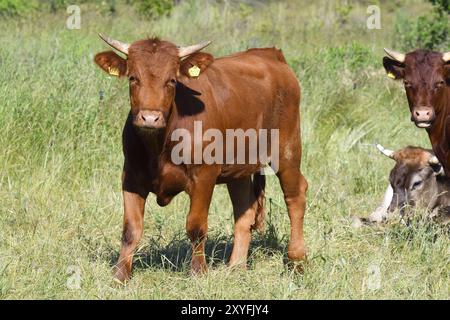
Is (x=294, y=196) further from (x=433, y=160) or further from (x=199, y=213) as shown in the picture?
(x=433, y=160)

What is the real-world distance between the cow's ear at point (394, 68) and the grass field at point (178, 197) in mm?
1307

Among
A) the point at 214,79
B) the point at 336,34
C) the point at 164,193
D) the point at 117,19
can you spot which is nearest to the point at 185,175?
the point at 164,193

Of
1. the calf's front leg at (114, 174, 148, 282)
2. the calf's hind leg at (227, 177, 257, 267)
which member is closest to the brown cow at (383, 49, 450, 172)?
the calf's hind leg at (227, 177, 257, 267)

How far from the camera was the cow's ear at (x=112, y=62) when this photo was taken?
22.7 ft

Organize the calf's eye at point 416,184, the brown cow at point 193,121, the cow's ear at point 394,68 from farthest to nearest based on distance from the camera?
the calf's eye at point 416,184 → the cow's ear at point 394,68 → the brown cow at point 193,121

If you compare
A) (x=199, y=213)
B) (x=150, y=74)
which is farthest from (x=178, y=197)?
(x=150, y=74)

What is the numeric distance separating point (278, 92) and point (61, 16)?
7672mm

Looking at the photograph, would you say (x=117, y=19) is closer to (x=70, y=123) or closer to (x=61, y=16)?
(x=61, y=16)

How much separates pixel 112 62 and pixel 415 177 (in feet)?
13.2

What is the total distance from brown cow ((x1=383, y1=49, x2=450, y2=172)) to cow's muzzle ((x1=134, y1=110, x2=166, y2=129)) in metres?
2.54

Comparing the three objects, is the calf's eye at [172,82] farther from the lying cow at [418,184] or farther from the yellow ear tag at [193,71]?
the lying cow at [418,184]

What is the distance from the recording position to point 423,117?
8.04 metres

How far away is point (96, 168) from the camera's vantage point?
9.73 m

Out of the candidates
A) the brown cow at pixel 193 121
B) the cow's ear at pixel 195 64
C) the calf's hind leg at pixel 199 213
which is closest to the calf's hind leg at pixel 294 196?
the brown cow at pixel 193 121
